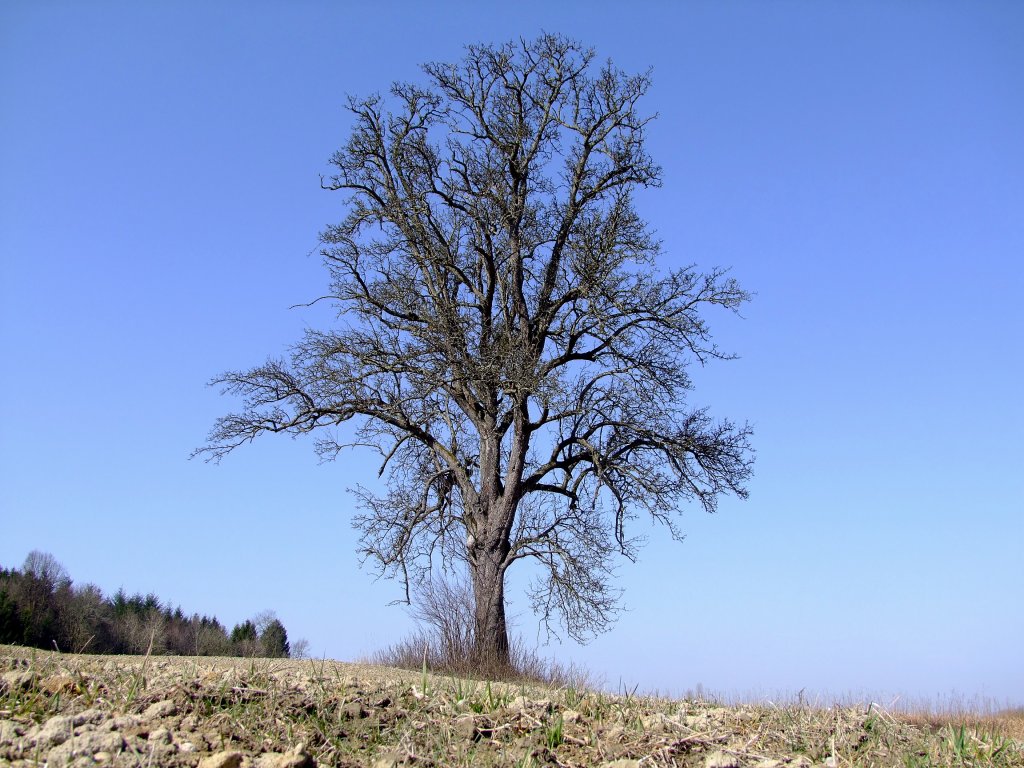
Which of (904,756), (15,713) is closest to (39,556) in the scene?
(15,713)

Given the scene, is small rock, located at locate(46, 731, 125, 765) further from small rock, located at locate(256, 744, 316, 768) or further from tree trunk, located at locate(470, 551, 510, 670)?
tree trunk, located at locate(470, 551, 510, 670)

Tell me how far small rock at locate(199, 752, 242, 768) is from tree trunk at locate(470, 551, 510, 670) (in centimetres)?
773

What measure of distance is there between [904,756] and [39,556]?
143ft

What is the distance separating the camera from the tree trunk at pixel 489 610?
11.9 meters

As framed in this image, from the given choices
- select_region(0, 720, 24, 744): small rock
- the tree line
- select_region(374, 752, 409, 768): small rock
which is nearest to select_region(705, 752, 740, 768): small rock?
select_region(374, 752, 409, 768): small rock

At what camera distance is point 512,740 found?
4734mm

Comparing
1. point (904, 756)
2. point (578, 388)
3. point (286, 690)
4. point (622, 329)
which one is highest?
point (622, 329)

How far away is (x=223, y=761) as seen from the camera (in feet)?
13.1

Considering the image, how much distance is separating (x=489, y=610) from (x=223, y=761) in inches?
346

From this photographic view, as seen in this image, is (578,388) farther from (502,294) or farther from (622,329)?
(502,294)

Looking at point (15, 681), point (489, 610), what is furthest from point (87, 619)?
point (15, 681)

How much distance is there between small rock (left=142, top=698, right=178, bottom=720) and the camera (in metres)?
4.62

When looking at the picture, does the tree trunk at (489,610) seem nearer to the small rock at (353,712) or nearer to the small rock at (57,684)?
the small rock at (353,712)

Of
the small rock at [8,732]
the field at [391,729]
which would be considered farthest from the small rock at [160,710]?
the small rock at [8,732]
